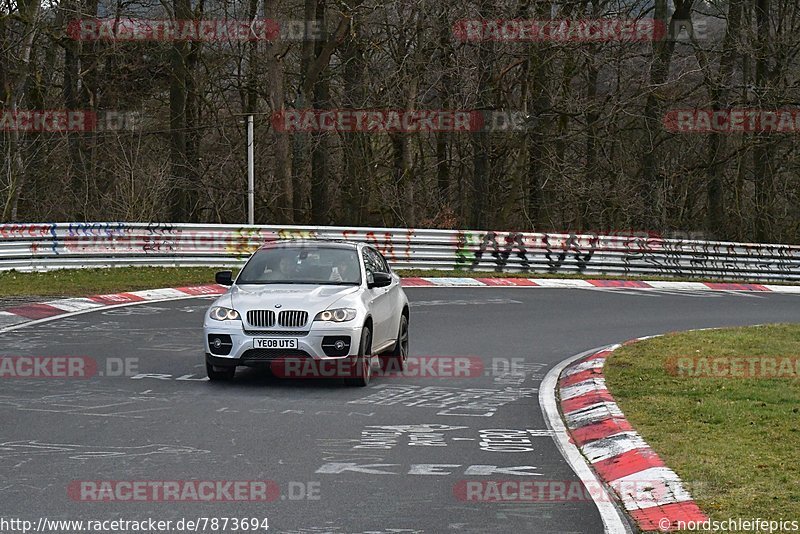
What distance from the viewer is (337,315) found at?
12891mm

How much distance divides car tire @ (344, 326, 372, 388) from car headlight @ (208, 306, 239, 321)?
1281 millimetres

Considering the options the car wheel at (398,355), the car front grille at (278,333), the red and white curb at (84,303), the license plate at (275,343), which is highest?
the car front grille at (278,333)

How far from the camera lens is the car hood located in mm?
12906

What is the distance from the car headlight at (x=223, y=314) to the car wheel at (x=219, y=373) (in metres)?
0.53

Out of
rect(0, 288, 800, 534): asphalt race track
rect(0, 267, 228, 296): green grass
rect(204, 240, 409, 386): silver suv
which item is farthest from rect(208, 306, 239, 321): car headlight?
rect(0, 267, 228, 296): green grass

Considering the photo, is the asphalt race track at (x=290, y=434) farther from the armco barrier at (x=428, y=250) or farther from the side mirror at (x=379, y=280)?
the armco barrier at (x=428, y=250)

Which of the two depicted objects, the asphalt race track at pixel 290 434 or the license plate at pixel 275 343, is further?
the license plate at pixel 275 343

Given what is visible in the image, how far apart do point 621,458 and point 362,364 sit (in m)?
4.23

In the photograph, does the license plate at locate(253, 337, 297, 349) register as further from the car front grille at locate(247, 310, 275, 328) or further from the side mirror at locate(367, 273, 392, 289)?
the side mirror at locate(367, 273, 392, 289)

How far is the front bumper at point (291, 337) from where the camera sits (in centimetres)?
1273

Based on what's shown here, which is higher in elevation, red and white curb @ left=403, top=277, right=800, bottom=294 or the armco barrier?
the armco barrier

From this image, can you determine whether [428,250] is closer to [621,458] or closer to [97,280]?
[97,280]

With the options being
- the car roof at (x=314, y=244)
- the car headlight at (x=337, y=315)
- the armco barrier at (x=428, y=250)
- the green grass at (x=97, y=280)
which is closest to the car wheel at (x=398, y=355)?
the car roof at (x=314, y=244)

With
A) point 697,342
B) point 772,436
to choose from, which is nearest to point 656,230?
point 697,342
